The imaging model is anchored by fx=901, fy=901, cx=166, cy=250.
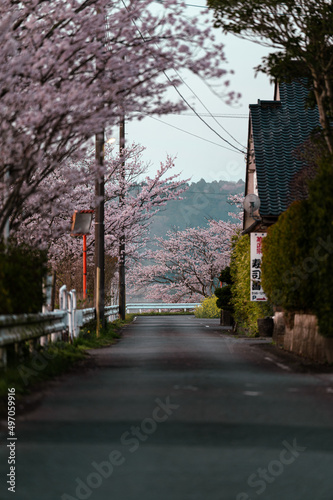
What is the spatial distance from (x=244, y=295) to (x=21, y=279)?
53.2ft

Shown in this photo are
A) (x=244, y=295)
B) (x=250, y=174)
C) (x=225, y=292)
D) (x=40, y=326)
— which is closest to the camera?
(x=40, y=326)

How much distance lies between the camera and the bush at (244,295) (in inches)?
1096

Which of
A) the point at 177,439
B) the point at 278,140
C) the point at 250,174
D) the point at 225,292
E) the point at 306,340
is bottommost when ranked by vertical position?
the point at 177,439

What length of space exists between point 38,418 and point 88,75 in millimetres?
9243

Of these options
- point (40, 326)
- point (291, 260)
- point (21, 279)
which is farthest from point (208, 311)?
point (21, 279)

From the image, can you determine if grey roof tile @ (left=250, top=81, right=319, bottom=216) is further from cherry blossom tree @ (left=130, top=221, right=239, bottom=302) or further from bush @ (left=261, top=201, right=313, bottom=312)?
cherry blossom tree @ (left=130, top=221, right=239, bottom=302)

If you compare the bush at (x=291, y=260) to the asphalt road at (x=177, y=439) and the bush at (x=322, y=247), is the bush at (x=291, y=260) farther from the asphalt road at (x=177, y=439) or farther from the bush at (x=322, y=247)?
the asphalt road at (x=177, y=439)

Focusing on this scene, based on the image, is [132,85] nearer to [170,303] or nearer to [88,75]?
[88,75]

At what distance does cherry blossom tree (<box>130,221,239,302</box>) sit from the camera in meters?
73.6

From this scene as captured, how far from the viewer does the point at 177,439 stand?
7.91 metres

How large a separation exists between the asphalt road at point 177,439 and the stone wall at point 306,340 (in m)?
2.65

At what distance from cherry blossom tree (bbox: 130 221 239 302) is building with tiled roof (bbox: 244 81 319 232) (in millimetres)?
32271

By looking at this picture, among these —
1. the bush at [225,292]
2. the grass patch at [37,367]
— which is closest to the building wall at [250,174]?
the bush at [225,292]

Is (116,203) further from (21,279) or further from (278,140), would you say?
(21,279)
